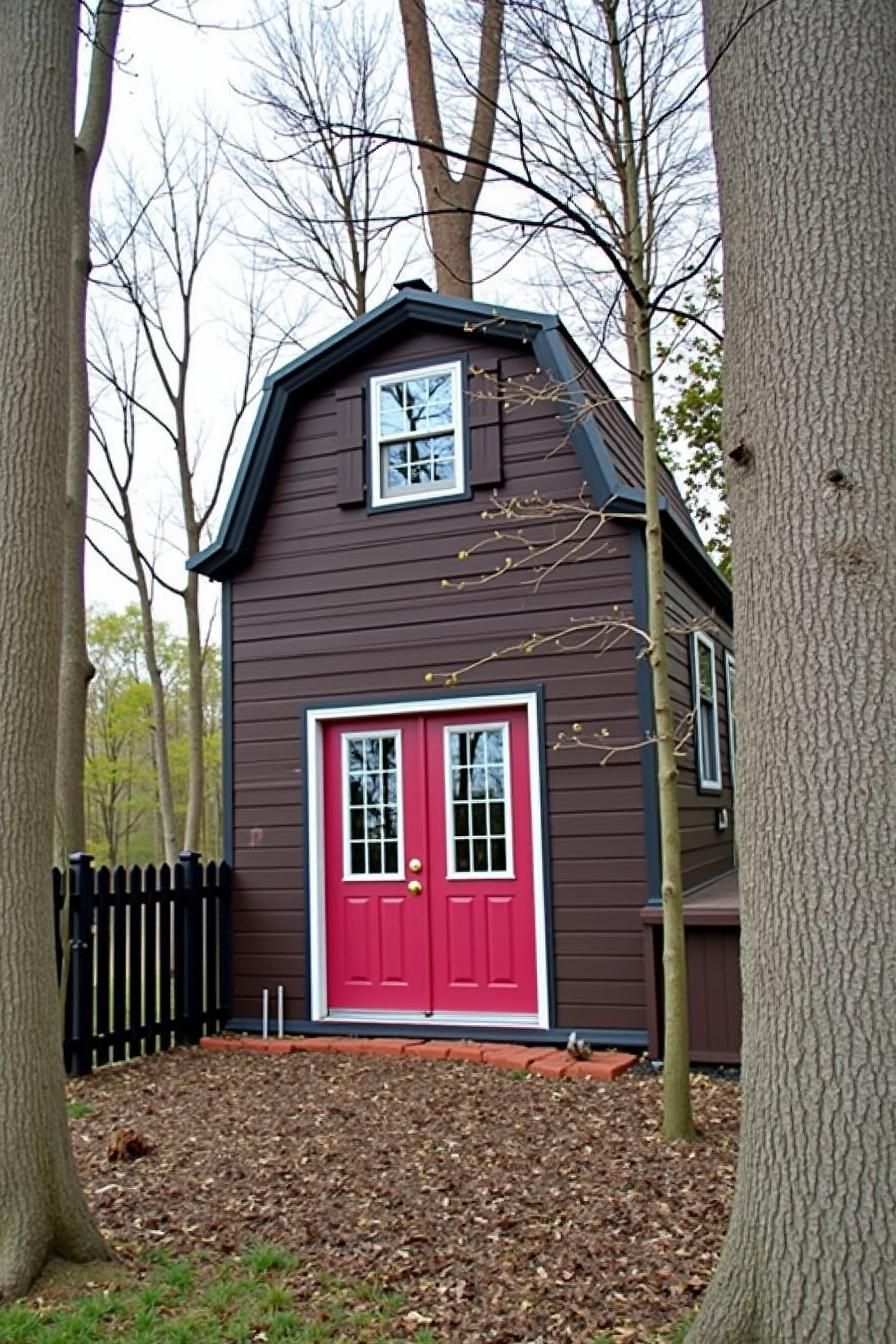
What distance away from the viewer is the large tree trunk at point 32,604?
12.1ft

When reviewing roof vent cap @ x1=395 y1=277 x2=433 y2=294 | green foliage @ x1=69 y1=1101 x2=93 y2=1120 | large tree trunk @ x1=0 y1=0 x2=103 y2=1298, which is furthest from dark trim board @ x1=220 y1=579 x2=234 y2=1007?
large tree trunk @ x1=0 y1=0 x2=103 y2=1298

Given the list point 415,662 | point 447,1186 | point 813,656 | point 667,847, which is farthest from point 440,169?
point 813,656

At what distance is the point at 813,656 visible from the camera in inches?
103

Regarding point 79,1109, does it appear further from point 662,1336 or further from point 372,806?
point 662,1336

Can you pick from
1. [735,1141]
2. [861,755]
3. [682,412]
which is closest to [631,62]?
[861,755]

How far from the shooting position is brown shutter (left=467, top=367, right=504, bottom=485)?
8.01 meters

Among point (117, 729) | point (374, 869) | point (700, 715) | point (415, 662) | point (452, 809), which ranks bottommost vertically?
point (374, 869)

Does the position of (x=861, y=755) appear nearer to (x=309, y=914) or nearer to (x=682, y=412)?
(x=309, y=914)

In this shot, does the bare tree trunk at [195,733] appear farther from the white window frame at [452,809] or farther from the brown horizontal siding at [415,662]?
the white window frame at [452,809]

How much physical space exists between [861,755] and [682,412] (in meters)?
16.4

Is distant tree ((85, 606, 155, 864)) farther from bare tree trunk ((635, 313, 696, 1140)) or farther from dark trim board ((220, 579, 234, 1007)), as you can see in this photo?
bare tree trunk ((635, 313, 696, 1140))

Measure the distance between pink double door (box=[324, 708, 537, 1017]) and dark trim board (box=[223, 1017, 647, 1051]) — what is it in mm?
162

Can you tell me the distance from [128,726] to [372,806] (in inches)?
701

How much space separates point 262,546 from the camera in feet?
29.0
